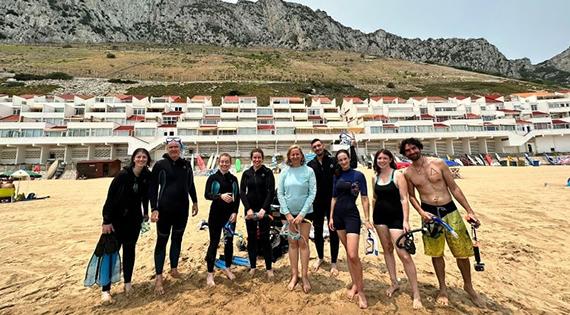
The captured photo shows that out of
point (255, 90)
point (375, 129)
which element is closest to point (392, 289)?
point (375, 129)

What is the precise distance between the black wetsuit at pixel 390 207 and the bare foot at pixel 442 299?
972 millimetres

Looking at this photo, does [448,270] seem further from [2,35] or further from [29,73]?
[2,35]

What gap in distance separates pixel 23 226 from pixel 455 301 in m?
10.4

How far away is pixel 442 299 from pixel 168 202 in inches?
150

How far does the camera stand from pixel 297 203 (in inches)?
135

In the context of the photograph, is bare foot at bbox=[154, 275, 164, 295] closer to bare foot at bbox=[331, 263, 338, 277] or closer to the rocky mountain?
bare foot at bbox=[331, 263, 338, 277]

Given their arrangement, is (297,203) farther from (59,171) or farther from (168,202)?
(59,171)

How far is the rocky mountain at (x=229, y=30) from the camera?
94562 mm

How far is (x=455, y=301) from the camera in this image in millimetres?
3131

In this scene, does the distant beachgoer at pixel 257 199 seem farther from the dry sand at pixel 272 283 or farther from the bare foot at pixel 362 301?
the bare foot at pixel 362 301

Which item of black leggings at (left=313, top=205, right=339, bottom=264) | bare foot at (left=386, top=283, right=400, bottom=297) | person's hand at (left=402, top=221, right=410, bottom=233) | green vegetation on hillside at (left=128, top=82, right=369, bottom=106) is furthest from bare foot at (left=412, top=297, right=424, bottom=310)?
green vegetation on hillside at (left=128, top=82, right=369, bottom=106)

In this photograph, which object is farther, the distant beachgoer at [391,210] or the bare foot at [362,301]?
the distant beachgoer at [391,210]

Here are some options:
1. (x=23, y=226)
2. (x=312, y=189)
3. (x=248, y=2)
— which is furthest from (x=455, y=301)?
(x=248, y=2)

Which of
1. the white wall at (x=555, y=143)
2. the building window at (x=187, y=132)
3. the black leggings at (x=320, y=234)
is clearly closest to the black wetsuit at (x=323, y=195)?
the black leggings at (x=320, y=234)
